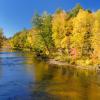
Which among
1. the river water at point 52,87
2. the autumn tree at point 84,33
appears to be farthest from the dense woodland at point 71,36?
the river water at point 52,87

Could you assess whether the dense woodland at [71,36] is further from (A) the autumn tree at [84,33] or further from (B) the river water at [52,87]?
(B) the river water at [52,87]

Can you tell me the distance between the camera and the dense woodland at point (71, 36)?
6078 cm

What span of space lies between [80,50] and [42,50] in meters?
28.9

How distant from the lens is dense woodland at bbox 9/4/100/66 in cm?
6078

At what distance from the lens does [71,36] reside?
71688 millimetres

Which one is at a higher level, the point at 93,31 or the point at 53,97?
the point at 93,31

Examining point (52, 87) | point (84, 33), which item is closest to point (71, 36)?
point (84, 33)

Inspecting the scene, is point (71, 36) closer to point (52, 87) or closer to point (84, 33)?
point (84, 33)

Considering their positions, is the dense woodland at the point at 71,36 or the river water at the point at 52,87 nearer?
the river water at the point at 52,87

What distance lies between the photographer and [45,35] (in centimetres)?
9056

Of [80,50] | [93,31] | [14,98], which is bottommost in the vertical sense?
[14,98]

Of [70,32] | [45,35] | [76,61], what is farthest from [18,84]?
[45,35]

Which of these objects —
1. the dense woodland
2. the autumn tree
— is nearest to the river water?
the dense woodland

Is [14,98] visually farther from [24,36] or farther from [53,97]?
[24,36]
